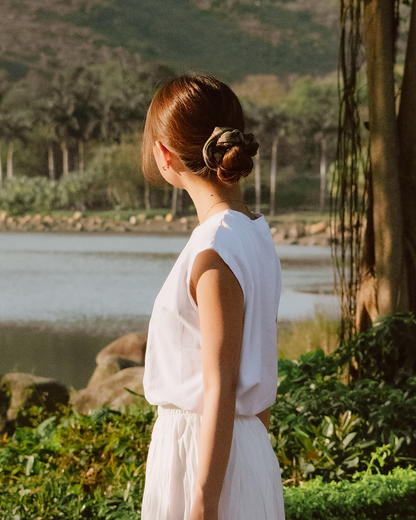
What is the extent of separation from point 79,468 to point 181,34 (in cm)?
328

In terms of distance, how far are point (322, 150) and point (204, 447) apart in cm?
378

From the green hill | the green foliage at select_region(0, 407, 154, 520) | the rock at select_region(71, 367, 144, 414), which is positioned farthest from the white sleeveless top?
the green hill

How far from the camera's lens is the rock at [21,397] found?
378cm

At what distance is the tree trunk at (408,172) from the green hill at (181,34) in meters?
1.42

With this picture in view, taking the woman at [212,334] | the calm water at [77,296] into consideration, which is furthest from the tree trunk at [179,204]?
the woman at [212,334]

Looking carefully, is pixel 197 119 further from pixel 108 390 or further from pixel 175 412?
pixel 108 390

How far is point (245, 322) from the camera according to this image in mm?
899

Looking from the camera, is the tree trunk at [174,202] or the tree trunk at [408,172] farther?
the tree trunk at [174,202]

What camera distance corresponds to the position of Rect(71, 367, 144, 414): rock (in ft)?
12.3

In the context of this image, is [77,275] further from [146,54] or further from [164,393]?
[164,393]

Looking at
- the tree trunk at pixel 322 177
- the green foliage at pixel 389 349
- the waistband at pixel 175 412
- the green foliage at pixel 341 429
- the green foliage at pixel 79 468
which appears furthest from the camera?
the tree trunk at pixel 322 177

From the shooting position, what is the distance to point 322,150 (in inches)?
170

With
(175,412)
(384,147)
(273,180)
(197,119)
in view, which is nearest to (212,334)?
(175,412)

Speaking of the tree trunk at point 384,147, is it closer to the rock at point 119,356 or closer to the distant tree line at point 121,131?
the distant tree line at point 121,131
